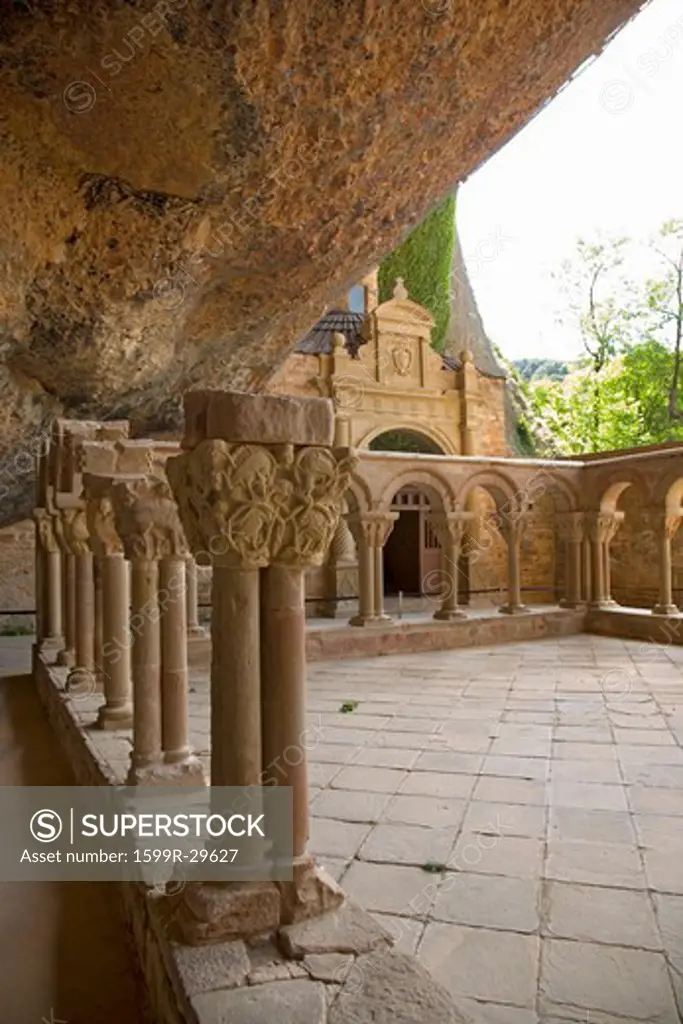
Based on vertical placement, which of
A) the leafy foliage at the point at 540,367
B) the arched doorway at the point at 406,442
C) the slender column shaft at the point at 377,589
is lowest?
the slender column shaft at the point at 377,589

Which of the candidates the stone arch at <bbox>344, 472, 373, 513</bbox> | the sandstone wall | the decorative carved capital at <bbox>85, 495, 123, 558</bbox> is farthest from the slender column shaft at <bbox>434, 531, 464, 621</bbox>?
the sandstone wall

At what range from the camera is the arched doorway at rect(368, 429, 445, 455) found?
647 inches

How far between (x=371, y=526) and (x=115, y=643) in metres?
5.64

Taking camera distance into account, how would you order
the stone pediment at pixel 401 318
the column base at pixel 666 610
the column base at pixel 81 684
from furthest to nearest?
1. the stone pediment at pixel 401 318
2. the column base at pixel 666 610
3. the column base at pixel 81 684

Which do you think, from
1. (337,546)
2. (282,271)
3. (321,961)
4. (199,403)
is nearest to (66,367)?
(282,271)

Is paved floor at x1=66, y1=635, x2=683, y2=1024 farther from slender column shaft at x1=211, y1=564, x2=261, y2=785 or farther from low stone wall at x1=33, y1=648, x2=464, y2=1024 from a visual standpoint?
slender column shaft at x1=211, y1=564, x2=261, y2=785

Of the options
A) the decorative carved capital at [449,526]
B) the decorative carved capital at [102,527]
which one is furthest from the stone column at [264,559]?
the decorative carved capital at [449,526]

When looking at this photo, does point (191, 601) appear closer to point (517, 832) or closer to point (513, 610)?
point (513, 610)

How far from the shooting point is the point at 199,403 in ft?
8.93

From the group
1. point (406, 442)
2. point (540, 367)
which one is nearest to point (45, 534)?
point (406, 442)

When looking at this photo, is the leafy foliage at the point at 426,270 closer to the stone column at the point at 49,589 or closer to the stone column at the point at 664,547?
the stone column at the point at 664,547

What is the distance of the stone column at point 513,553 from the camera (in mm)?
11125

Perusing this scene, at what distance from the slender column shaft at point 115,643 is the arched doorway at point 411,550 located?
1111 cm

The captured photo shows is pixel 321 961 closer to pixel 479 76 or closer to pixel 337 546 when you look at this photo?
pixel 479 76
